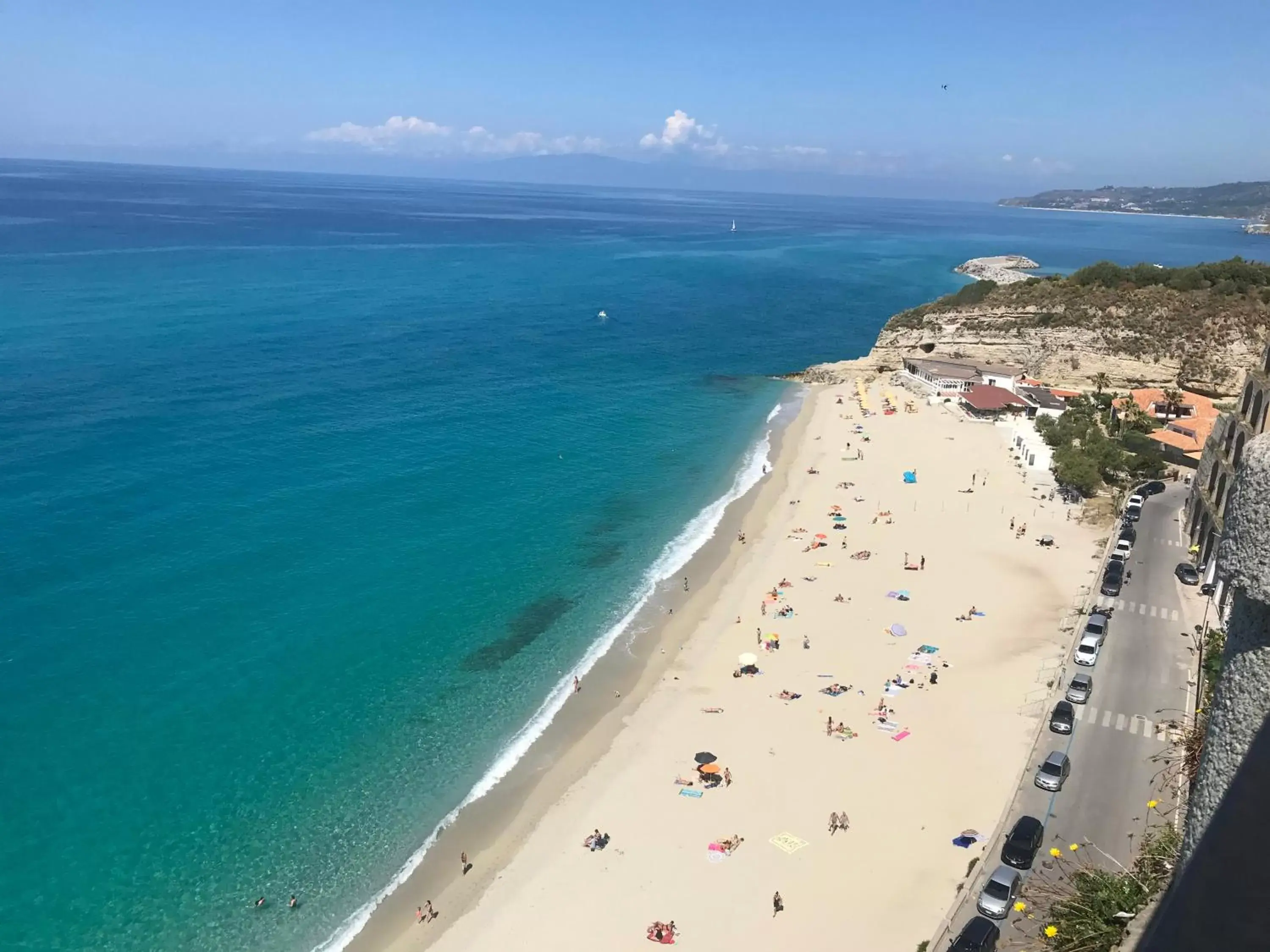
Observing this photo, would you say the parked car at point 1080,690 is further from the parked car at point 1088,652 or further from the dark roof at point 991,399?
the dark roof at point 991,399

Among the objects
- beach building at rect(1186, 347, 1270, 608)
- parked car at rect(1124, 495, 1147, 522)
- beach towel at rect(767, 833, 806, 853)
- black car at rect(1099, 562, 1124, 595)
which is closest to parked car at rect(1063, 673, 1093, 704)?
beach building at rect(1186, 347, 1270, 608)

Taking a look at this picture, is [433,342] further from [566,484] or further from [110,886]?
[110,886]

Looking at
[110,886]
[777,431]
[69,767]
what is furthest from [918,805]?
[777,431]

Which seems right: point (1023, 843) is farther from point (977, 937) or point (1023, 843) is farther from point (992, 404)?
point (992, 404)

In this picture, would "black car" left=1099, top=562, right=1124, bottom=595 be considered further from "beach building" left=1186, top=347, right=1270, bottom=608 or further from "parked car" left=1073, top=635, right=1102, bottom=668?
"parked car" left=1073, top=635, right=1102, bottom=668

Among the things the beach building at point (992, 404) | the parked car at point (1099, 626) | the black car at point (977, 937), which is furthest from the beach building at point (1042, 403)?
the black car at point (977, 937)

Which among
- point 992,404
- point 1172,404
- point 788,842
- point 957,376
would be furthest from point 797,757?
point 957,376
